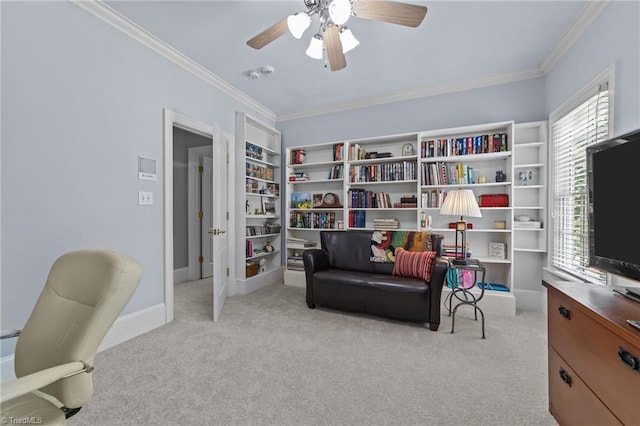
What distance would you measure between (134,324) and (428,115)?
408 cm

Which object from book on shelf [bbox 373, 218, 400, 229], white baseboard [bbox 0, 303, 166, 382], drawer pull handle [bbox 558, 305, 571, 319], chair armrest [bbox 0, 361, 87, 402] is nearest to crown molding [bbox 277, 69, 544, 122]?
book on shelf [bbox 373, 218, 400, 229]

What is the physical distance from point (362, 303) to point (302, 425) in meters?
1.46

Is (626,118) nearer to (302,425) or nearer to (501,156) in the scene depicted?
(501,156)

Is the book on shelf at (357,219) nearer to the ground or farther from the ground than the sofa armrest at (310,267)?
farther from the ground

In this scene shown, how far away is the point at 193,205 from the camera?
14.9 ft

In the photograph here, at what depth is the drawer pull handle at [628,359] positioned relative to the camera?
81 centimetres

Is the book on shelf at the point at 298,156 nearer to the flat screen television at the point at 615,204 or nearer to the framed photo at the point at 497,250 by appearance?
the framed photo at the point at 497,250

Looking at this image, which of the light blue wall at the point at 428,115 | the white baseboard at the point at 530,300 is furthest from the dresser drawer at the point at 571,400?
the light blue wall at the point at 428,115

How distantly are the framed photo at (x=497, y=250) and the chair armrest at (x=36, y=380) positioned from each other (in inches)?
145

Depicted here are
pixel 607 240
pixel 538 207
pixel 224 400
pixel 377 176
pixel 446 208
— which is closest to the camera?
pixel 607 240

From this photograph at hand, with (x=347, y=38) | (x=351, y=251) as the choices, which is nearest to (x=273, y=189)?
(x=351, y=251)

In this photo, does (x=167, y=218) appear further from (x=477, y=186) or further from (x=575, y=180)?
(x=575, y=180)

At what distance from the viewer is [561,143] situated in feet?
8.93

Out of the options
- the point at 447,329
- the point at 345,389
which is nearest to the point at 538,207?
the point at 447,329
